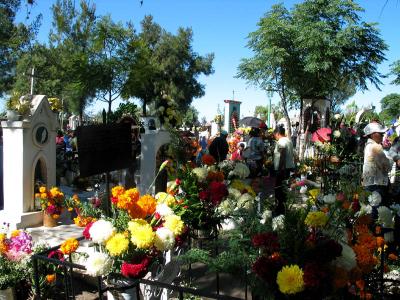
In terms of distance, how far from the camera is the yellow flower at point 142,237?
2.14 m

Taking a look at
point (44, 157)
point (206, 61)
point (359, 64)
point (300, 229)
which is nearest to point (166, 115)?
point (44, 157)

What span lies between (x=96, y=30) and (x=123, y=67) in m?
1.86

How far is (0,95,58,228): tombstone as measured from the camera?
621 centimetres

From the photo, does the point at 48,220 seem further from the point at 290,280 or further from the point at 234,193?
the point at 290,280

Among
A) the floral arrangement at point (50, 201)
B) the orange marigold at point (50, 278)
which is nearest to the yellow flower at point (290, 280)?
the orange marigold at point (50, 278)

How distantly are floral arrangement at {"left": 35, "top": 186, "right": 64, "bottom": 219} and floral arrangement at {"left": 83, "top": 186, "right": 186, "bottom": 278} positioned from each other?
4.27 m

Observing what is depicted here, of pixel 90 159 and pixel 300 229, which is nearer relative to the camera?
pixel 300 229

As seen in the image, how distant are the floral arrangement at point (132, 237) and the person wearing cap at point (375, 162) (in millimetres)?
3978

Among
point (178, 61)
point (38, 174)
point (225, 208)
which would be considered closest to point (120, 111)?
point (38, 174)

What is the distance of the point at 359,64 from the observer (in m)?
17.1

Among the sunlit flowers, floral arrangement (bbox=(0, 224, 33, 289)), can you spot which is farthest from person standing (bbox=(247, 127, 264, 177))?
the sunlit flowers

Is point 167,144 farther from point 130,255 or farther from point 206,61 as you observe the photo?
point 206,61

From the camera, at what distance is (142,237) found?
2.15 metres

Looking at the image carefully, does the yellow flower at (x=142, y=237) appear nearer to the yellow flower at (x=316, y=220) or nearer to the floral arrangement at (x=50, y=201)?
the yellow flower at (x=316, y=220)
